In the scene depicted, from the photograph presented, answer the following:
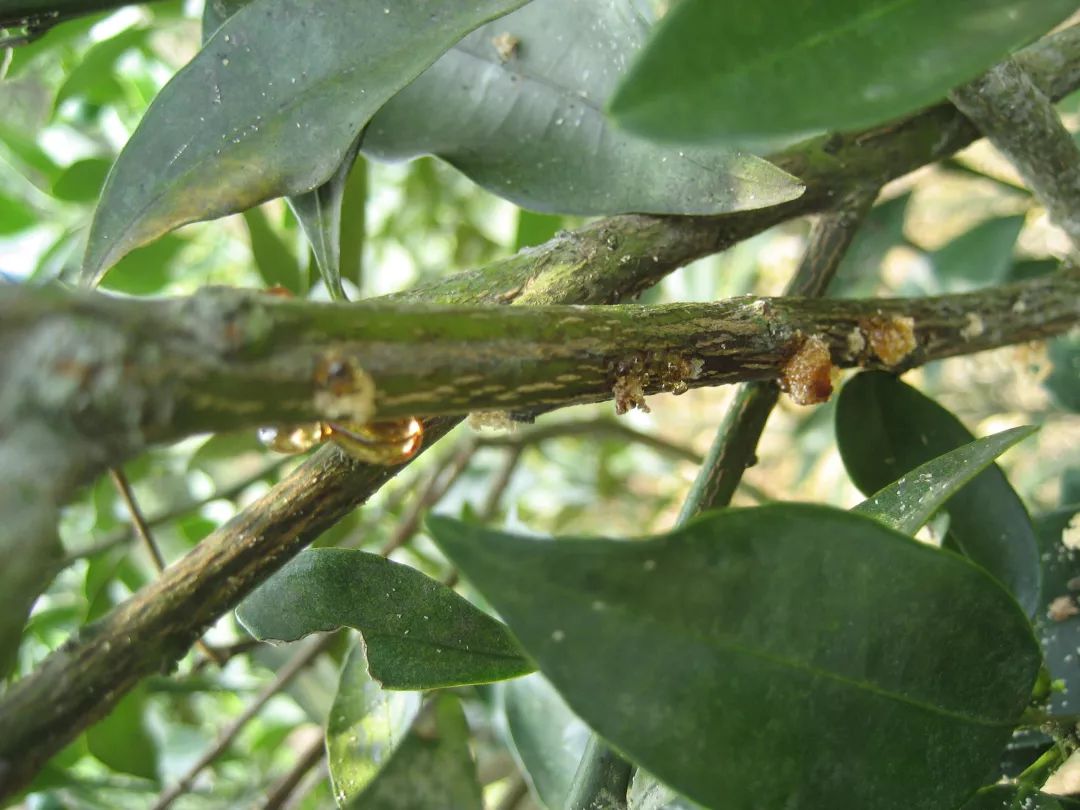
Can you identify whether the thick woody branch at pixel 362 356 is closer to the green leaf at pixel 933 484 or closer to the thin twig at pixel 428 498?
the green leaf at pixel 933 484

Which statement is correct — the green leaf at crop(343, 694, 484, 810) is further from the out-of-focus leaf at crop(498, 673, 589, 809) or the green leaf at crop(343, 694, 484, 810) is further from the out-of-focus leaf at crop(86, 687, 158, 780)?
the out-of-focus leaf at crop(86, 687, 158, 780)

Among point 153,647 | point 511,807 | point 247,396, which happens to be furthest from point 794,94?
point 511,807

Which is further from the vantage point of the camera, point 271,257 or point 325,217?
point 271,257

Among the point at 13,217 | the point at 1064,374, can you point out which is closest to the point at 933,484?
the point at 1064,374

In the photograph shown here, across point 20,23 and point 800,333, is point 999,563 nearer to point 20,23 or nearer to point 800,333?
point 800,333

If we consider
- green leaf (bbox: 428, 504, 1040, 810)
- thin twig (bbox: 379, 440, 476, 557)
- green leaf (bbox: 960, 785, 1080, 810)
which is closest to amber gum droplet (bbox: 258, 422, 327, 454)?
green leaf (bbox: 428, 504, 1040, 810)

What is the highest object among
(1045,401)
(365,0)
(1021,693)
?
(1045,401)

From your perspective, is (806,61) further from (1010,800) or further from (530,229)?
(530,229)
